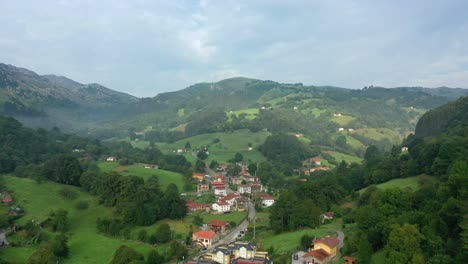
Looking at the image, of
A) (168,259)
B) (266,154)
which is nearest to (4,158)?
(168,259)

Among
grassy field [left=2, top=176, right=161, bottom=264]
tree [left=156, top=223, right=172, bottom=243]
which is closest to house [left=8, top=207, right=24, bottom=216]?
grassy field [left=2, top=176, right=161, bottom=264]

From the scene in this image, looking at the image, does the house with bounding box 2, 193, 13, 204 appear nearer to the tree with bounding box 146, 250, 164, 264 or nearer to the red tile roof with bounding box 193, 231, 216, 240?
the tree with bounding box 146, 250, 164, 264

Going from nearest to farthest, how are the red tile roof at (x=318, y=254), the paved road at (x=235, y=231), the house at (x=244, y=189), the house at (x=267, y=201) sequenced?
the red tile roof at (x=318, y=254) → the paved road at (x=235, y=231) → the house at (x=267, y=201) → the house at (x=244, y=189)

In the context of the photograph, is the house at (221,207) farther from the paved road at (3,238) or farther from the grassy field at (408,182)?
the paved road at (3,238)

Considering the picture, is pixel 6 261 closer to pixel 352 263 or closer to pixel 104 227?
pixel 104 227

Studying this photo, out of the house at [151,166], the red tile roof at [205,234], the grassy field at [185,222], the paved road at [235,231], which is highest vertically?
the house at [151,166]

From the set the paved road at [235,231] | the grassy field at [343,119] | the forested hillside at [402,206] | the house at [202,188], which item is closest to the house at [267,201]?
the paved road at [235,231]

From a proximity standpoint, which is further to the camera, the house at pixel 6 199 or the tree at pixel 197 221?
the house at pixel 6 199
